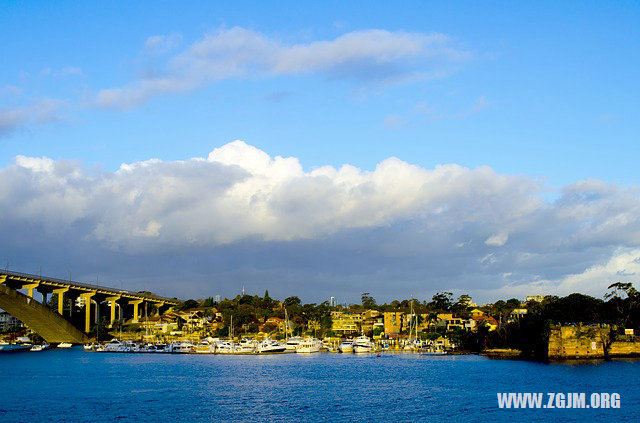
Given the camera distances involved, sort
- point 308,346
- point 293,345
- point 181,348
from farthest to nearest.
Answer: point 181,348
point 293,345
point 308,346

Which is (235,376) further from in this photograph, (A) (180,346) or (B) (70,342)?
(B) (70,342)

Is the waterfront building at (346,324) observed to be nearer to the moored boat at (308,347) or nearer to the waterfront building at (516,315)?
the moored boat at (308,347)

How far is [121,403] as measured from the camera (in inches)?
2184

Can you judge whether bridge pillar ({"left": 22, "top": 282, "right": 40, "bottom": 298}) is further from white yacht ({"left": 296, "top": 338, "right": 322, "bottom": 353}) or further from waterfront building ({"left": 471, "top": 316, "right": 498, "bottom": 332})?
waterfront building ({"left": 471, "top": 316, "right": 498, "bottom": 332})

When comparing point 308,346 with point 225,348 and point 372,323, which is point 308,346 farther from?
point 372,323

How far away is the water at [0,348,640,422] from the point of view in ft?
165

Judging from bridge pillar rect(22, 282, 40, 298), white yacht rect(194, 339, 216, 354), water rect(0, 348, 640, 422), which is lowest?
white yacht rect(194, 339, 216, 354)

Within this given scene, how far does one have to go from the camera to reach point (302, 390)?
2557 inches

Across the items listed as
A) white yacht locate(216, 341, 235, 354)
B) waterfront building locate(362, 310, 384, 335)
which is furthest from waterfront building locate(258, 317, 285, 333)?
white yacht locate(216, 341, 235, 354)

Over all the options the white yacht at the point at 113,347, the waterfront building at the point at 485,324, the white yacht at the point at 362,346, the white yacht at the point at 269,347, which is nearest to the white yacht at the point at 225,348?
the white yacht at the point at 269,347

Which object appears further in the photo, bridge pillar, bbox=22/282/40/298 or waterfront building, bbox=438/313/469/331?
waterfront building, bbox=438/313/469/331

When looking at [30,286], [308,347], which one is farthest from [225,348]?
[30,286]

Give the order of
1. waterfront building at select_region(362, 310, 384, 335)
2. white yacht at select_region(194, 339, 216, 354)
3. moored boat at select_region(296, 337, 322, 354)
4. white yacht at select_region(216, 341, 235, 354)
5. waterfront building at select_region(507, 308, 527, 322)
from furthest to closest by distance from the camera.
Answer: waterfront building at select_region(362, 310, 384, 335)
white yacht at select_region(194, 339, 216, 354)
moored boat at select_region(296, 337, 322, 354)
white yacht at select_region(216, 341, 235, 354)
waterfront building at select_region(507, 308, 527, 322)

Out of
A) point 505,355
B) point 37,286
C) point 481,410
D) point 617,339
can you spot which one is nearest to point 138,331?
point 37,286
